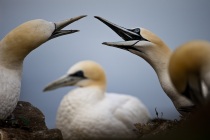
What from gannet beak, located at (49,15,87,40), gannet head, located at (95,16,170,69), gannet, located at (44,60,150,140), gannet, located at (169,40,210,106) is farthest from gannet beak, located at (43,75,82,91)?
gannet beak, located at (49,15,87,40)

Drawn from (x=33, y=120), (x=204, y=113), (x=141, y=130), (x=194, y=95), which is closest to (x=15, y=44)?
(x=33, y=120)

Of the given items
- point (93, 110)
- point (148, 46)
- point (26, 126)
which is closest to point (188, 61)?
point (93, 110)

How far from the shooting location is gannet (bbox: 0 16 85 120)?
264 centimetres

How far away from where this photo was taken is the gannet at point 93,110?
1.80m

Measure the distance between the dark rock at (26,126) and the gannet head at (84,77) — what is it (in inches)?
11.9

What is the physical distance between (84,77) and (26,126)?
105 cm

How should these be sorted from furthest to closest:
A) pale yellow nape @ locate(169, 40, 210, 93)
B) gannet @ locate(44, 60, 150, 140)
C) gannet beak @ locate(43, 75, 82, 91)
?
gannet beak @ locate(43, 75, 82, 91)
gannet @ locate(44, 60, 150, 140)
pale yellow nape @ locate(169, 40, 210, 93)

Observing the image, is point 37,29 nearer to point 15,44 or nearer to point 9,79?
point 15,44

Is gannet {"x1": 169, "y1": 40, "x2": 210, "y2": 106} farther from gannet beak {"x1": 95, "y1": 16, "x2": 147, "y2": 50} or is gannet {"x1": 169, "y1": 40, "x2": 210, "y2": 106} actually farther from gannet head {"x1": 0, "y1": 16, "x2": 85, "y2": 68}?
gannet head {"x1": 0, "y1": 16, "x2": 85, "y2": 68}

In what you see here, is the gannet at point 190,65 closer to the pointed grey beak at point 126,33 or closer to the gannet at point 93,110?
the gannet at point 93,110

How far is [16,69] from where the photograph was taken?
108 inches

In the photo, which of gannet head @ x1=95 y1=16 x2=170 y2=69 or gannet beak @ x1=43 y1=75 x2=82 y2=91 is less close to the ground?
gannet head @ x1=95 y1=16 x2=170 y2=69

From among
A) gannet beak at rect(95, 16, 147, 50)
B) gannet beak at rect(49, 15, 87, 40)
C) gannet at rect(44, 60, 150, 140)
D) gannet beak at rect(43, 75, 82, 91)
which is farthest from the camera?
gannet beak at rect(49, 15, 87, 40)

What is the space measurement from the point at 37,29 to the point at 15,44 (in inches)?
7.4
